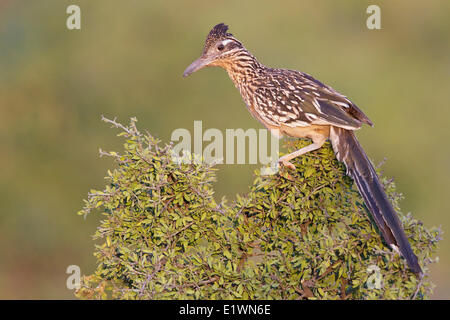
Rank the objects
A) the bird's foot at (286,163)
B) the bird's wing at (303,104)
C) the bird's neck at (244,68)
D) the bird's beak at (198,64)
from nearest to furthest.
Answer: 1. the bird's foot at (286,163)
2. the bird's wing at (303,104)
3. the bird's beak at (198,64)
4. the bird's neck at (244,68)

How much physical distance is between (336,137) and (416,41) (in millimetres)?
8283

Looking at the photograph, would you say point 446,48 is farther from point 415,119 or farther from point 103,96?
point 103,96

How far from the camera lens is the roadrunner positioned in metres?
4.15

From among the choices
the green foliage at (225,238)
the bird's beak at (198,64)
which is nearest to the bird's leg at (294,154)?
the green foliage at (225,238)

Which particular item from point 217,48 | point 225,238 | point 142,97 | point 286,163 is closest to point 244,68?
point 217,48

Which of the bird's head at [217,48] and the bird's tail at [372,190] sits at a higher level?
the bird's head at [217,48]

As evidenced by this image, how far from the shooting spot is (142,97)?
1047 centimetres

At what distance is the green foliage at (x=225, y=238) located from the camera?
3.81m

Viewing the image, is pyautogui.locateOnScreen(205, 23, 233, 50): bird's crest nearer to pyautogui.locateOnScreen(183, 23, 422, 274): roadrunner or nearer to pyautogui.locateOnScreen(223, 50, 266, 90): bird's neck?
pyautogui.locateOnScreen(183, 23, 422, 274): roadrunner

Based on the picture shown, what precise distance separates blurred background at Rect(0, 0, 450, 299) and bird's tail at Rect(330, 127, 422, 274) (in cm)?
525

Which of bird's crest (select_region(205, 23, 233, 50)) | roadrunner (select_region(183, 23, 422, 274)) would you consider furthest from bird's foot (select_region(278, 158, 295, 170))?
bird's crest (select_region(205, 23, 233, 50))

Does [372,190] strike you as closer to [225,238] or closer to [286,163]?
[286,163]

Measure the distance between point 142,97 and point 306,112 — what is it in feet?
19.2

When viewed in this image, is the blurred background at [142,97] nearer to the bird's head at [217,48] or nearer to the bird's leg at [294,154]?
the bird's head at [217,48]
